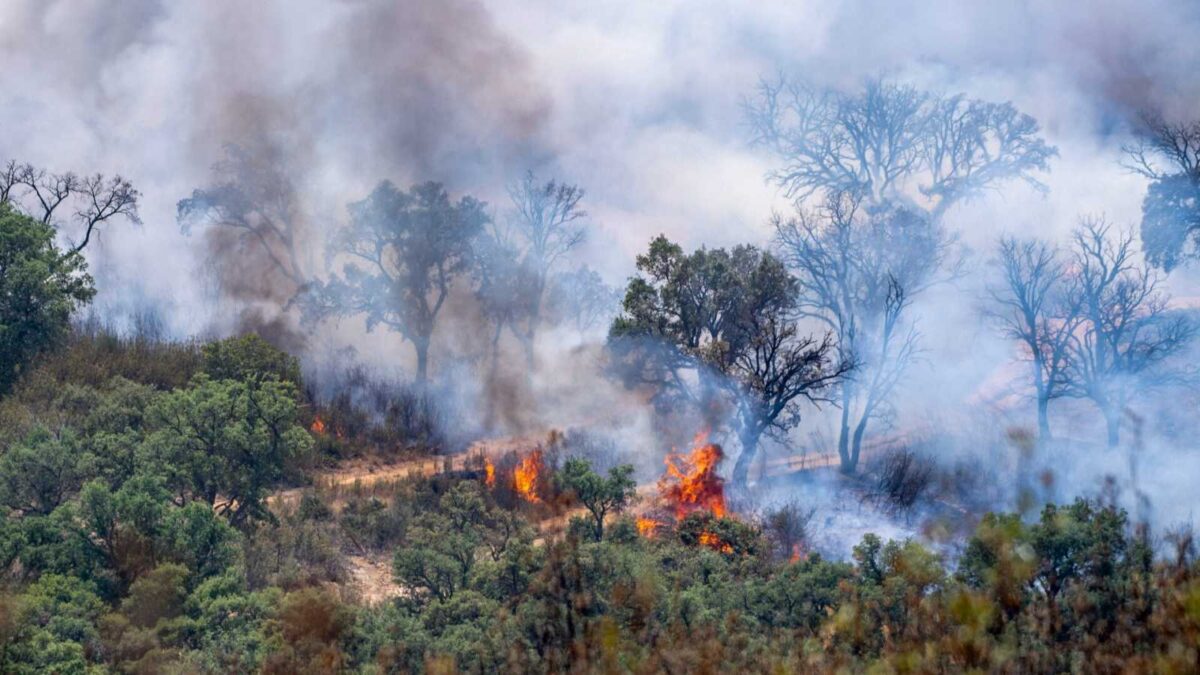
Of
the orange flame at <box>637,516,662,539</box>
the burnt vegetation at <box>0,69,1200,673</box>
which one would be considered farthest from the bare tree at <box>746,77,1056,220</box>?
the orange flame at <box>637,516,662,539</box>

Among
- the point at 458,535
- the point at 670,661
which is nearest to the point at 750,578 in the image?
the point at 458,535

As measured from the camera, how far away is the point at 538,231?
32.6 metres

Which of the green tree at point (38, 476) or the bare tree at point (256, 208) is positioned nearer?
the green tree at point (38, 476)

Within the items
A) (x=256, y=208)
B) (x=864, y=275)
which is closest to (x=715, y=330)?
(x=864, y=275)

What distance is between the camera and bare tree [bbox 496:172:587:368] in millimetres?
32219

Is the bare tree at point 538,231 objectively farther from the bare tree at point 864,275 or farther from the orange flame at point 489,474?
the orange flame at point 489,474

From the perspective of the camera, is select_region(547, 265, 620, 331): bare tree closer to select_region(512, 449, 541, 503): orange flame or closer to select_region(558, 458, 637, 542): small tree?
select_region(512, 449, 541, 503): orange flame

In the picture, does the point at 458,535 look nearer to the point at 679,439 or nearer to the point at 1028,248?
the point at 679,439

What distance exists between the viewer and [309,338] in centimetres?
3070

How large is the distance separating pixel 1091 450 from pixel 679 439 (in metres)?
8.44

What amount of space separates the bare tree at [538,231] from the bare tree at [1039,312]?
37.7 ft

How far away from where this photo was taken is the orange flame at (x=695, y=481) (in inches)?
885

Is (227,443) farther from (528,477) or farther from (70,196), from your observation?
(70,196)

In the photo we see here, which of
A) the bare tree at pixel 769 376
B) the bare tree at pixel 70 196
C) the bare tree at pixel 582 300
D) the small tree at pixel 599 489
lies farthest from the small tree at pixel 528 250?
the small tree at pixel 599 489
